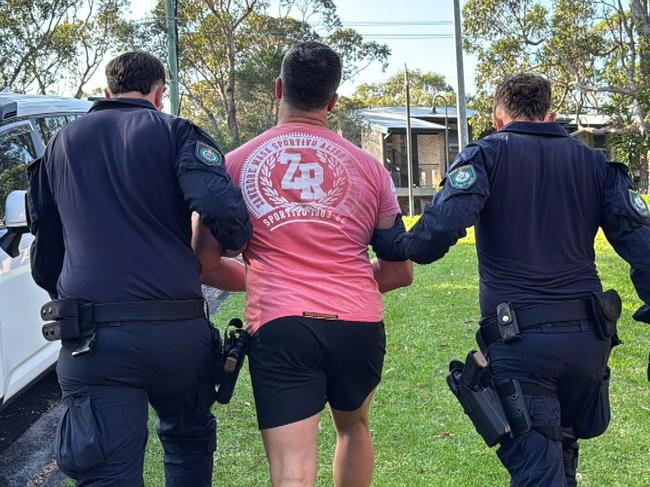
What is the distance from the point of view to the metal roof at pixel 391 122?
124 ft

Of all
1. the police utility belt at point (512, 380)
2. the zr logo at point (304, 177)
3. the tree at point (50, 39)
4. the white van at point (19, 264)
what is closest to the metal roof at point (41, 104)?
the white van at point (19, 264)

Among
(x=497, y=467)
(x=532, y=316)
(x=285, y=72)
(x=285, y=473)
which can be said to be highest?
(x=285, y=72)

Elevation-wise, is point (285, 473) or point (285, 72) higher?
point (285, 72)

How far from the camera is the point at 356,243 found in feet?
8.76

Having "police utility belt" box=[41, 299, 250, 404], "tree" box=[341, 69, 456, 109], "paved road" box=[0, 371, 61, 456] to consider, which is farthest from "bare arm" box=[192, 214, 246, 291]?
"tree" box=[341, 69, 456, 109]

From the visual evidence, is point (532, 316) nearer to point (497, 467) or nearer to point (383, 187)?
point (383, 187)

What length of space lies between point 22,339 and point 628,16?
1120 inches

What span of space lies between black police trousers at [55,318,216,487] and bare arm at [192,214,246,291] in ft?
0.99

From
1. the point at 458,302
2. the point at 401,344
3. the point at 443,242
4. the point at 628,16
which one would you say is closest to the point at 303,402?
the point at 443,242

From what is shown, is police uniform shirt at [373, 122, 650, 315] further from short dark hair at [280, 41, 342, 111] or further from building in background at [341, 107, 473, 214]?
building in background at [341, 107, 473, 214]

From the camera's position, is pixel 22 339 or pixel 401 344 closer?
pixel 22 339

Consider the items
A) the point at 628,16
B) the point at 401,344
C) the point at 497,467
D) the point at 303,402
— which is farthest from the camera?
the point at 628,16

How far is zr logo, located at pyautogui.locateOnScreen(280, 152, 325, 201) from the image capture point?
8.49 ft

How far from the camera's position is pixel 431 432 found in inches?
180
